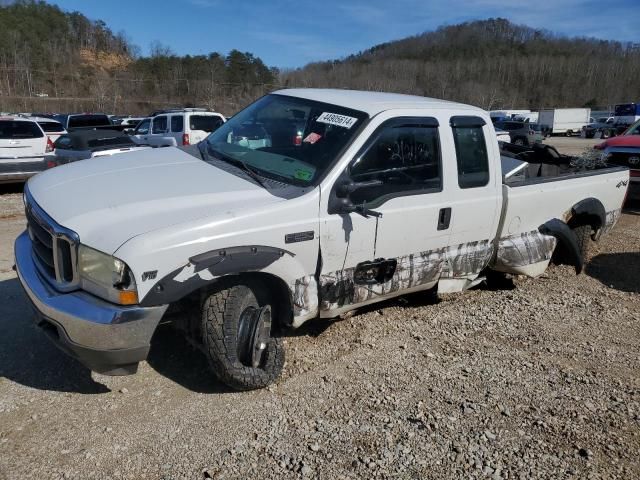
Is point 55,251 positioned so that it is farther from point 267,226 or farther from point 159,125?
point 159,125

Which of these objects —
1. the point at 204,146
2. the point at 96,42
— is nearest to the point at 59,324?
the point at 204,146

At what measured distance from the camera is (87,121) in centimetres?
2173

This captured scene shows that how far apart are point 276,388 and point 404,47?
17384 centimetres

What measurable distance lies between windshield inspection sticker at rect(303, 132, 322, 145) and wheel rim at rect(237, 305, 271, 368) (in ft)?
4.04

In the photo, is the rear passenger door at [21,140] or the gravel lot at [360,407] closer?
the gravel lot at [360,407]

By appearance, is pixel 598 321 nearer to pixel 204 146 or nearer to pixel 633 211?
pixel 204 146

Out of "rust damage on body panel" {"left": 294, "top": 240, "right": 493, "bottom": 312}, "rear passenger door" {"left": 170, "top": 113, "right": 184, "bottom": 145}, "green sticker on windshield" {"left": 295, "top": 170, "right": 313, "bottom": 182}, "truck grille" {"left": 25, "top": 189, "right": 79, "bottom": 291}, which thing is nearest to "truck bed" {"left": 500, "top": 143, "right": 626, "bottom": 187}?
"rust damage on body panel" {"left": 294, "top": 240, "right": 493, "bottom": 312}

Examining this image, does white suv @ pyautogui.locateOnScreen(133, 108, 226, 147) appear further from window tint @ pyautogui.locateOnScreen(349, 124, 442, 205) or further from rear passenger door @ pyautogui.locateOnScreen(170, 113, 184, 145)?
window tint @ pyautogui.locateOnScreen(349, 124, 442, 205)

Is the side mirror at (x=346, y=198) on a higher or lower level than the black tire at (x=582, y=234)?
higher

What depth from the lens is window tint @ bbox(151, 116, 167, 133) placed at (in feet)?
50.2

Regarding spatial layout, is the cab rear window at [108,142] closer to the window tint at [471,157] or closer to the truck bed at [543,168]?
the truck bed at [543,168]

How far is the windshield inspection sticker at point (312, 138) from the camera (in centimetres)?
369

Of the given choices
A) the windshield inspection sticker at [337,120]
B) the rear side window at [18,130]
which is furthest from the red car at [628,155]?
the rear side window at [18,130]

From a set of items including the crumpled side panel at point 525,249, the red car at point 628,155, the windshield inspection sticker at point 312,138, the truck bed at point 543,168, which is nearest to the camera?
the windshield inspection sticker at point 312,138
